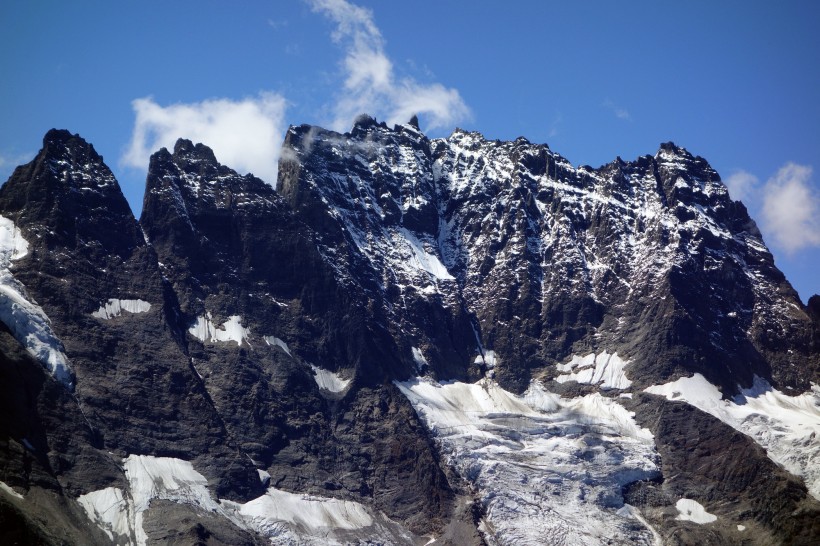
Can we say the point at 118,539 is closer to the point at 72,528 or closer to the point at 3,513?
the point at 72,528

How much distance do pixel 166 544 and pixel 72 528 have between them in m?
15.0

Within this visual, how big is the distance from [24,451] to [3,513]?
2842 cm

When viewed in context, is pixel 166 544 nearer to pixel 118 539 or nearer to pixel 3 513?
pixel 118 539

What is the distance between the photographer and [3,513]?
172m

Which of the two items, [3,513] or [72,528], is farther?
[72,528]

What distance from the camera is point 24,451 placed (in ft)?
655

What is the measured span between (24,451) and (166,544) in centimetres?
2495

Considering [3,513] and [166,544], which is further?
[166,544]

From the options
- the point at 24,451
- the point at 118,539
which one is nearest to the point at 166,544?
the point at 118,539

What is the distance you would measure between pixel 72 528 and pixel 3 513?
67.8 feet

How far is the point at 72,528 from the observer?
7534 inches

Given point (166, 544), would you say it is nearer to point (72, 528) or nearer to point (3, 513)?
point (72, 528)

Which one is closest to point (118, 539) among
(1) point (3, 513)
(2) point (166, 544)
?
(2) point (166, 544)

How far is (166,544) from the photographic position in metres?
200
